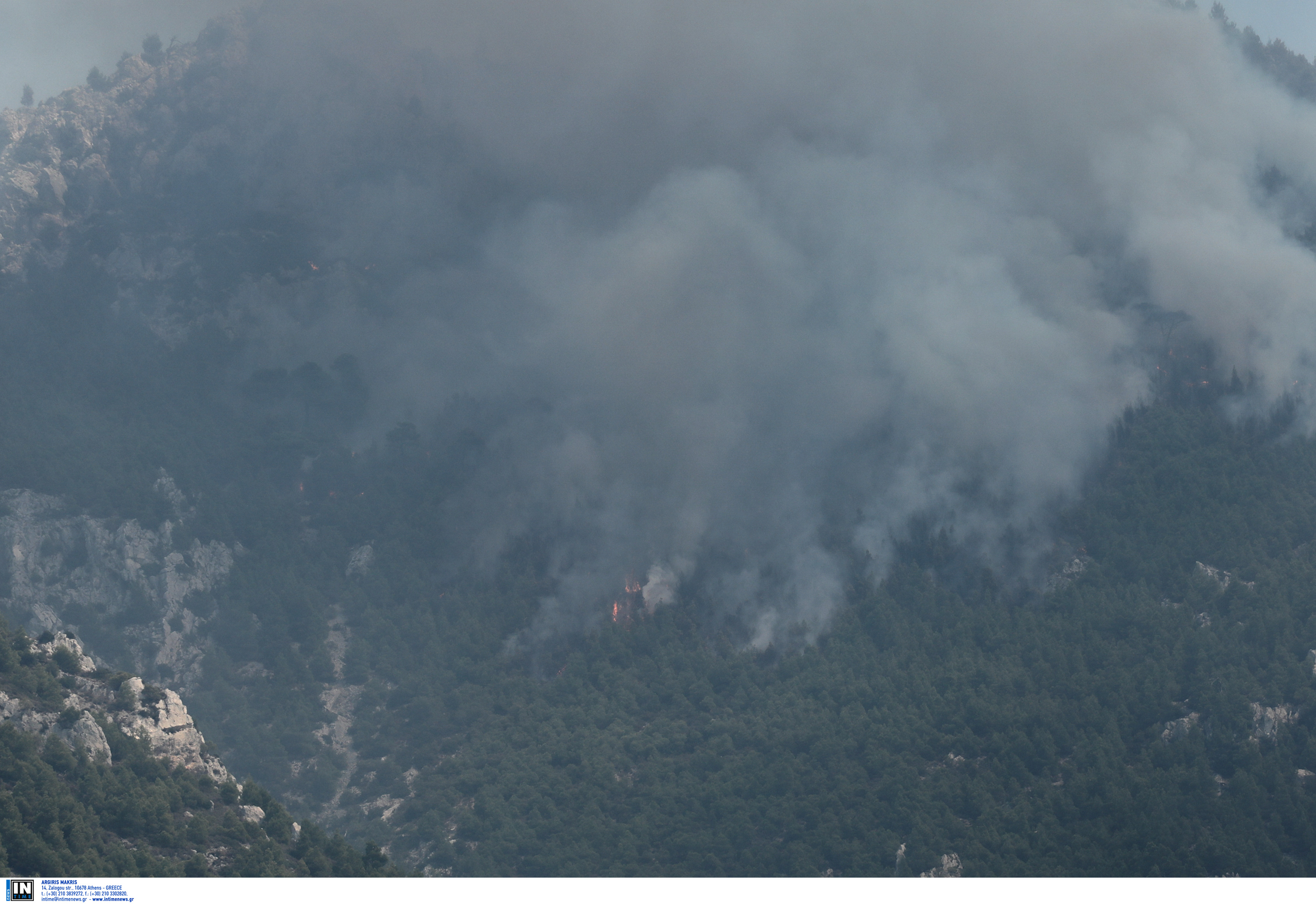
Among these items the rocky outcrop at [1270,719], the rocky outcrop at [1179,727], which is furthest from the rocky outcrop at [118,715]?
the rocky outcrop at [1270,719]

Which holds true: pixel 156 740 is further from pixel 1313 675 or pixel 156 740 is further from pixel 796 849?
pixel 1313 675

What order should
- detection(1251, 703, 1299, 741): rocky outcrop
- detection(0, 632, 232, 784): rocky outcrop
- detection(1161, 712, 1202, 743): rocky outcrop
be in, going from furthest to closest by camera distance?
detection(1161, 712, 1202, 743): rocky outcrop
detection(1251, 703, 1299, 741): rocky outcrop
detection(0, 632, 232, 784): rocky outcrop

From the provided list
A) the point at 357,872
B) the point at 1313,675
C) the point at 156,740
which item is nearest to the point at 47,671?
the point at 156,740

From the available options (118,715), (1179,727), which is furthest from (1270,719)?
(118,715)

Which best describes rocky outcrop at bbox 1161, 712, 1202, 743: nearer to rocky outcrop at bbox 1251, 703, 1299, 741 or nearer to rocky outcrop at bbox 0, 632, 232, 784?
rocky outcrop at bbox 1251, 703, 1299, 741

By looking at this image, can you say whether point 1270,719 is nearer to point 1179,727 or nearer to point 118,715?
point 1179,727

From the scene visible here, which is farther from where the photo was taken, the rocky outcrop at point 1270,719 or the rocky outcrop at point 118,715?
the rocky outcrop at point 1270,719

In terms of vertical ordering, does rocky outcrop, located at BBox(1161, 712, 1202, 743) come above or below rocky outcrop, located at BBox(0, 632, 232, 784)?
below

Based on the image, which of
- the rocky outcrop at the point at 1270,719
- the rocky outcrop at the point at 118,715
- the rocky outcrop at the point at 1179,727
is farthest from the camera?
the rocky outcrop at the point at 1179,727

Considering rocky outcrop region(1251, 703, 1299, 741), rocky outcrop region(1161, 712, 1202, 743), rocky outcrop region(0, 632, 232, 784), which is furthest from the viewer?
rocky outcrop region(1161, 712, 1202, 743)

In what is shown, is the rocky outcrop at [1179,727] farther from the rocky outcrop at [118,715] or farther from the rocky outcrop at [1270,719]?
the rocky outcrop at [118,715]

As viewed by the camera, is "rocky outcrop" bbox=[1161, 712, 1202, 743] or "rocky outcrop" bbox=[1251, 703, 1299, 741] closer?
"rocky outcrop" bbox=[1251, 703, 1299, 741]

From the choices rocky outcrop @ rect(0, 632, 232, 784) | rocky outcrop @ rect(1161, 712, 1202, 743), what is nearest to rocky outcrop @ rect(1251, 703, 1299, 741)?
rocky outcrop @ rect(1161, 712, 1202, 743)
